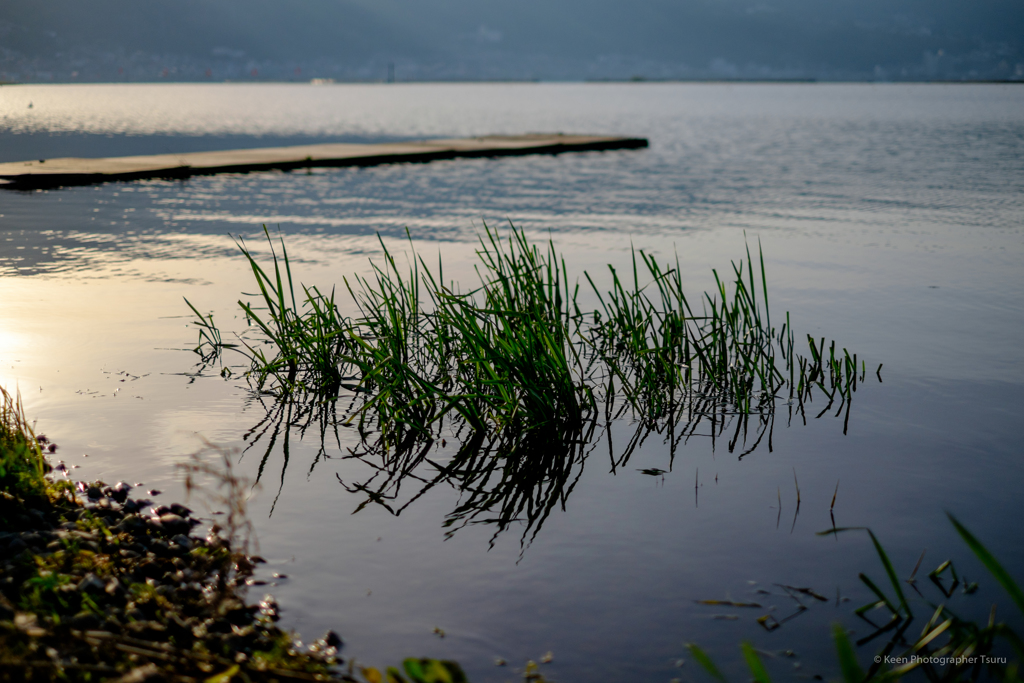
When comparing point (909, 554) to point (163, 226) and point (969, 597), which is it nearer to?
point (969, 597)

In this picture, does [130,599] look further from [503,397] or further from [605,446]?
[605,446]

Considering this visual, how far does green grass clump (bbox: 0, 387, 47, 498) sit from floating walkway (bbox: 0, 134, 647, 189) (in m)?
14.7

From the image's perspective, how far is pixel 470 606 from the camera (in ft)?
12.1

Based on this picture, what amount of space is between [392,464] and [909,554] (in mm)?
2926

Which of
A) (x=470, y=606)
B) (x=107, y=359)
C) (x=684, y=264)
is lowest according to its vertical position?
(x=470, y=606)

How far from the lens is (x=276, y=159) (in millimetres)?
21625

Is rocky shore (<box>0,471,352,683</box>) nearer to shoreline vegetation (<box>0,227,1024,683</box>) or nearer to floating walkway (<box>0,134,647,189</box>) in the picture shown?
shoreline vegetation (<box>0,227,1024,683</box>)

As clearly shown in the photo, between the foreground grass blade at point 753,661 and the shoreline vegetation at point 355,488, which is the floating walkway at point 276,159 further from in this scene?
the foreground grass blade at point 753,661

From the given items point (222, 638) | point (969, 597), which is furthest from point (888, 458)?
point (222, 638)

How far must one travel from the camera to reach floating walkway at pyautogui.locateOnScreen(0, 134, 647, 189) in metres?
17.9

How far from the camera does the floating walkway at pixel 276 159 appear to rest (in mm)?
17906

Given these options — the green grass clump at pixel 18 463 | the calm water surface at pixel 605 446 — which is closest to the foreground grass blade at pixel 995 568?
the calm water surface at pixel 605 446

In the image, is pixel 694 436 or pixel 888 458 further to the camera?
pixel 694 436

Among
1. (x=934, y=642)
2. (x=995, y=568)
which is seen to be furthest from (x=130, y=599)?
(x=934, y=642)
